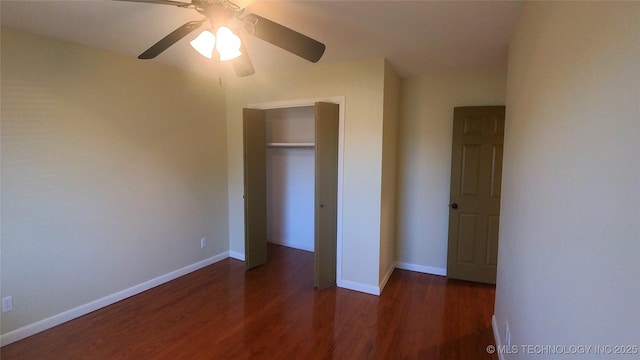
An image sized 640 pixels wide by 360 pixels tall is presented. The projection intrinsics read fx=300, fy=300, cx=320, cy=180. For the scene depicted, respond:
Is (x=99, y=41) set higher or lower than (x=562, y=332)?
higher

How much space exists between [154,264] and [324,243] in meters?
1.90

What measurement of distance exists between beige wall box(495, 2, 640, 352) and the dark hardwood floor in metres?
0.94

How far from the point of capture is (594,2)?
892 mm

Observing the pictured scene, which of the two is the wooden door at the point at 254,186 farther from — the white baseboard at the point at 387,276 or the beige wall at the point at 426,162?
the beige wall at the point at 426,162

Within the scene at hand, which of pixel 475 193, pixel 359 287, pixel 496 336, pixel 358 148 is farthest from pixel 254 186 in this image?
pixel 496 336

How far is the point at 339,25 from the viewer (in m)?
2.22

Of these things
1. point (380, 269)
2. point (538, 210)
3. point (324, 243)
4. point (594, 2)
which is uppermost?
point (594, 2)

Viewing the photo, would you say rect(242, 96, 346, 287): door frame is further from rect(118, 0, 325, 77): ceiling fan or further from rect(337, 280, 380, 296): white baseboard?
rect(118, 0, 325, 77): ceiling fan

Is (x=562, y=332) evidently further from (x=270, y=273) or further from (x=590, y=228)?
(x=270, y=273)

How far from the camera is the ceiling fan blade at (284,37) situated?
1.64 m

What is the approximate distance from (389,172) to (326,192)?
30.7 inches

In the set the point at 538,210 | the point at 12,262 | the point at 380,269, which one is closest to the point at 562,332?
the point at 538,210

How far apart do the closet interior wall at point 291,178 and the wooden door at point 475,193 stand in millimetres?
1966

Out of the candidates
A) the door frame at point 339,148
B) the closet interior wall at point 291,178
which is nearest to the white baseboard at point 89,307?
the closet interior wall at point 291,178
